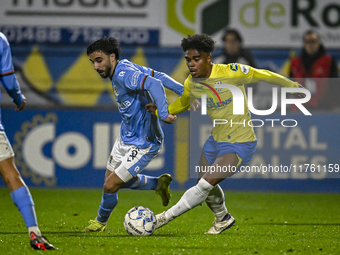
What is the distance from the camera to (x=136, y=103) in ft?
16.7

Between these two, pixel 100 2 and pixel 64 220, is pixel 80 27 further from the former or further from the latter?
pixel 64 220

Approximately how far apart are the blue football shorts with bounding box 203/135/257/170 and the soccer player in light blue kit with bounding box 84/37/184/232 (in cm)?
51

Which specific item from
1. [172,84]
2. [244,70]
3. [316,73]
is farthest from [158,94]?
[316,73]

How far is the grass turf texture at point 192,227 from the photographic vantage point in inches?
164

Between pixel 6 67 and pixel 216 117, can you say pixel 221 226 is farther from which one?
pixel 6 67

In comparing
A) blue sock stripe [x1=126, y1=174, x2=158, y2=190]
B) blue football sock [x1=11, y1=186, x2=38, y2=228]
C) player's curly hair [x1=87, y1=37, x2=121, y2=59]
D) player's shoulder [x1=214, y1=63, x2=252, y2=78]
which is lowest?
blue sock stripe [x1=126, y1=174, x2=158, y2=190]

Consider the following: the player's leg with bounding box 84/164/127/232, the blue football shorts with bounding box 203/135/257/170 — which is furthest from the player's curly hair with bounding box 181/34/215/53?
the player's leg with bounding box 84/164/127/232

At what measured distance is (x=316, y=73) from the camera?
10250 mm

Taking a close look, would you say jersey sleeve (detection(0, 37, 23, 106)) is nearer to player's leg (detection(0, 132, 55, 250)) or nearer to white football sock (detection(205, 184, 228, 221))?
player's leg (detection(0, 132, 55, 250))

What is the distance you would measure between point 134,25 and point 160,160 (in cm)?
476

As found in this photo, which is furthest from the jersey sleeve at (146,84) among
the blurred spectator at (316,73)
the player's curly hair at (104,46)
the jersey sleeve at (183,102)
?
the blurred spectator at (316,73)

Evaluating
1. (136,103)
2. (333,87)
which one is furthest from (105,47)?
(333,87)

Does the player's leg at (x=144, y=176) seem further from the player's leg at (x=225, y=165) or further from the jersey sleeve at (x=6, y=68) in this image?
the jersey sleeve at (x=6, y=68)

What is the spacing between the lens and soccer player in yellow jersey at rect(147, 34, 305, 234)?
4695 mm
